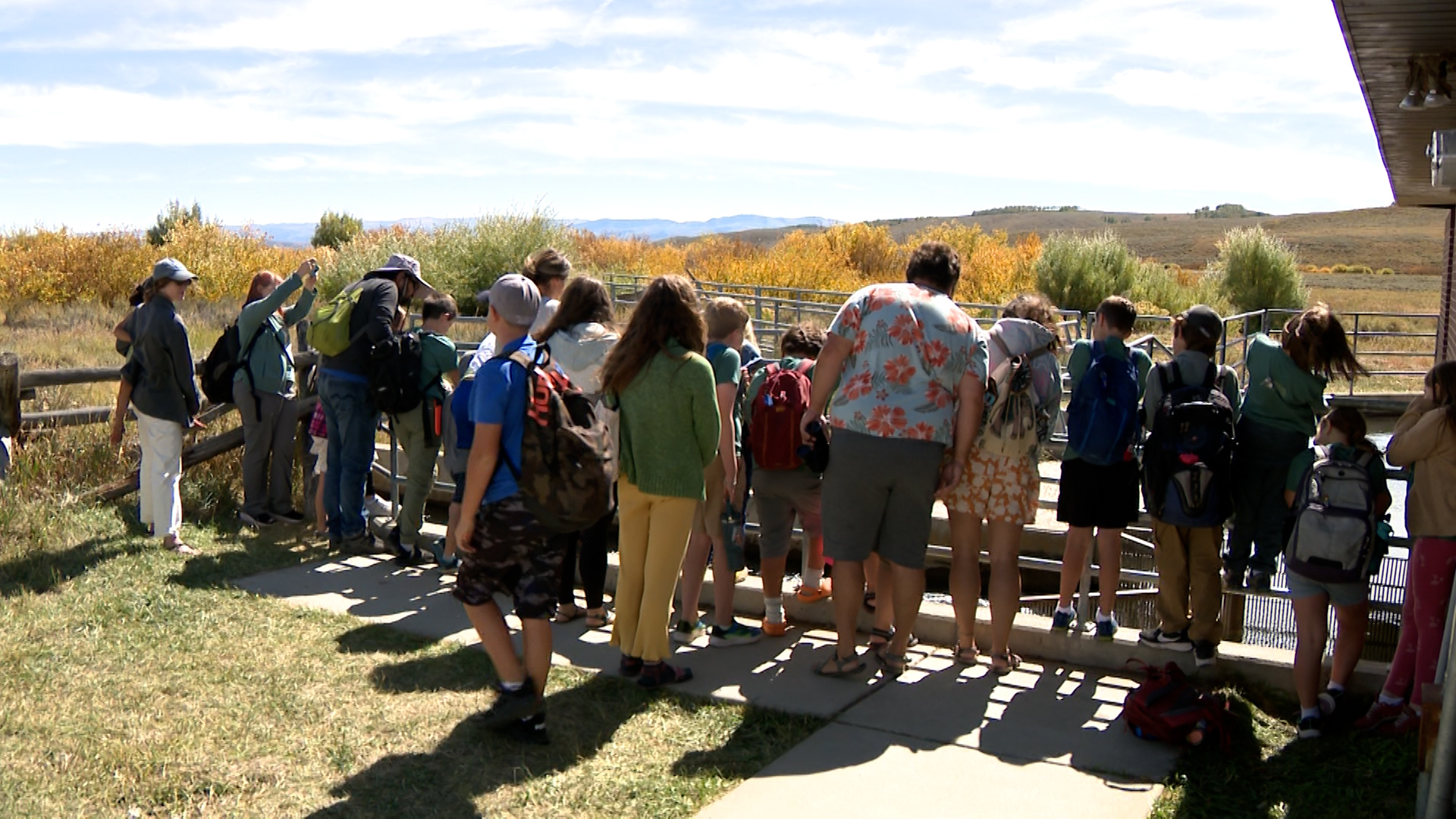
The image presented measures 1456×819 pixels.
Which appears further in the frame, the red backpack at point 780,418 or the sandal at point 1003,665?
the red backpack at point 780,418

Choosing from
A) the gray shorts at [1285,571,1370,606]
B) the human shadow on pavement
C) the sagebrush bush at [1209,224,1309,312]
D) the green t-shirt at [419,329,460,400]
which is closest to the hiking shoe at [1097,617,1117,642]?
the gray shorts at [1285,571,1370,606]

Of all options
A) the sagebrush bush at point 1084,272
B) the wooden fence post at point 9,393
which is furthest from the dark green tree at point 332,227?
the wooden fence post at point 9,393

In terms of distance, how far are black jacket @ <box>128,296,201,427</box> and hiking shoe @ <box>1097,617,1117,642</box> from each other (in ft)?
17.5

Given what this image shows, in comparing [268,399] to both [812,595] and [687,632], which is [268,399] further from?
[812,595]

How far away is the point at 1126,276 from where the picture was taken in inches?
1166

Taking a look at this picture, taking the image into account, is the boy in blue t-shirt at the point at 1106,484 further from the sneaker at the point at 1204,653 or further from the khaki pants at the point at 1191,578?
the sneaker at the point at 1204,653

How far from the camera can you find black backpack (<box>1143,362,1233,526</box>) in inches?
198

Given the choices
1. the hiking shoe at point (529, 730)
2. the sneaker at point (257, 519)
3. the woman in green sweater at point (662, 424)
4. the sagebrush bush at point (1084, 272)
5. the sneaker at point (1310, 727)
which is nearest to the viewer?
the hiking shoe at point (529, 730)

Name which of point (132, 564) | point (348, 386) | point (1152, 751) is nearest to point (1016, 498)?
point (1152, 751)

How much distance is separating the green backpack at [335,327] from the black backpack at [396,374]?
0.23m

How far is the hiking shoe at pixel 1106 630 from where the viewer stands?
17.8 ft

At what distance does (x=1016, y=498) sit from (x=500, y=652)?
2.26m

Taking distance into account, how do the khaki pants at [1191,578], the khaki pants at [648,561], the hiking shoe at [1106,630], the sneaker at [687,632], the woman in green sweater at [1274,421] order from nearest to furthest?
the khaki pants at [648,561]
the woman in green sweater at [1274,421]
the khaki pants at [1191,578]
the hiking shoe at [1106,630]
the sneaker at [687,632]

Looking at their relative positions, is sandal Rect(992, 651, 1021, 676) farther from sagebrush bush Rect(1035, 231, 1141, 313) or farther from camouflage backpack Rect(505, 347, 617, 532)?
sagebrush bush Rect(1035, 231, 1141, 313)
